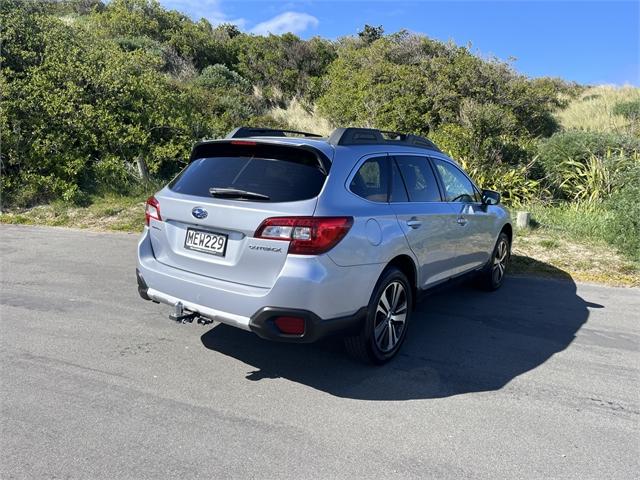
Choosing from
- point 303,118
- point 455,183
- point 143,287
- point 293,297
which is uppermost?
point 303,118

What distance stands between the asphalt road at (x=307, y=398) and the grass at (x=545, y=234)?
6.17 ft

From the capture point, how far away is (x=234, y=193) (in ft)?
12.5

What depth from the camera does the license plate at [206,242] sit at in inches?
148

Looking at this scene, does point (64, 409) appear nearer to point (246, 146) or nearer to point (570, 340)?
point (246, 146)

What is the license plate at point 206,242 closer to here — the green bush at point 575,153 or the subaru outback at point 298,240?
the subaru outback at point 298,240

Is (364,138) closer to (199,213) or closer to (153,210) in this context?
(199,213)

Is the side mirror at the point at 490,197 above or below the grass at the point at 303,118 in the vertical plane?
below

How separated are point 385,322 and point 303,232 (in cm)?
119

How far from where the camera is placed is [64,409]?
339 centimetres

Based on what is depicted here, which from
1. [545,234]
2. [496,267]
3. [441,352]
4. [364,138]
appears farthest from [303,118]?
[441,352]

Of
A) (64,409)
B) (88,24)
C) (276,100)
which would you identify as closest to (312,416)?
(64,409)

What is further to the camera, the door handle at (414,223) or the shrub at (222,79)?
the shrub at (222,79)

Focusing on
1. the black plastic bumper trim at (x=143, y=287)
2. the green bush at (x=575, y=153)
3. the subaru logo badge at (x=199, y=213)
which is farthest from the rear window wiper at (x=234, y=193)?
the green bush at (x=575, y=153)

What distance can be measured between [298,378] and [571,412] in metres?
1.93
